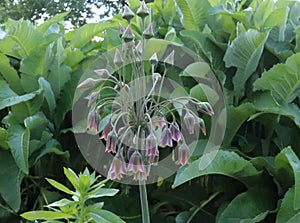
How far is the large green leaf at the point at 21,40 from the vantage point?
1.64 meters

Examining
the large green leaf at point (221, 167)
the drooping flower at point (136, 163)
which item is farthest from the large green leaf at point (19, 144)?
the drooping flower at point (136, 163)

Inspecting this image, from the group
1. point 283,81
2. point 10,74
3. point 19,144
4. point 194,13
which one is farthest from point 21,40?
point 283,81

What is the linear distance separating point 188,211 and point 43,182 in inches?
19.9

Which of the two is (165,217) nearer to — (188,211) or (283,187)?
(188,211)

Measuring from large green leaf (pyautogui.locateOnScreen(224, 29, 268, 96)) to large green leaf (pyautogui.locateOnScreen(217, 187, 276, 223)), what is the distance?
333 mm

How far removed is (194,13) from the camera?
167 cm

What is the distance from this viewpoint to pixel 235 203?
1.34 meters

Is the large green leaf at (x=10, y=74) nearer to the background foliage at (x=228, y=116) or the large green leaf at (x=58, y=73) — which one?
the background foliage at (x=228, y=116)

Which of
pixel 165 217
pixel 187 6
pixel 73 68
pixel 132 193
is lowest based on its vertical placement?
pixel 165 217

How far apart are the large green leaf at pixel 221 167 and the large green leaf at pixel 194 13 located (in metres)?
0.59

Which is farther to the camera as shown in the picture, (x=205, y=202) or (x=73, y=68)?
(x=73, y=68)

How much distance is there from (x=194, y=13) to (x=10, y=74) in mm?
679

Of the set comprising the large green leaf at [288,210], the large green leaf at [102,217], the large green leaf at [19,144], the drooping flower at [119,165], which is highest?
the drooping flower at [119,165]

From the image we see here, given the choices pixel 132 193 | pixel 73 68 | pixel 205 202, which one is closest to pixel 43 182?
pixel 132 193
